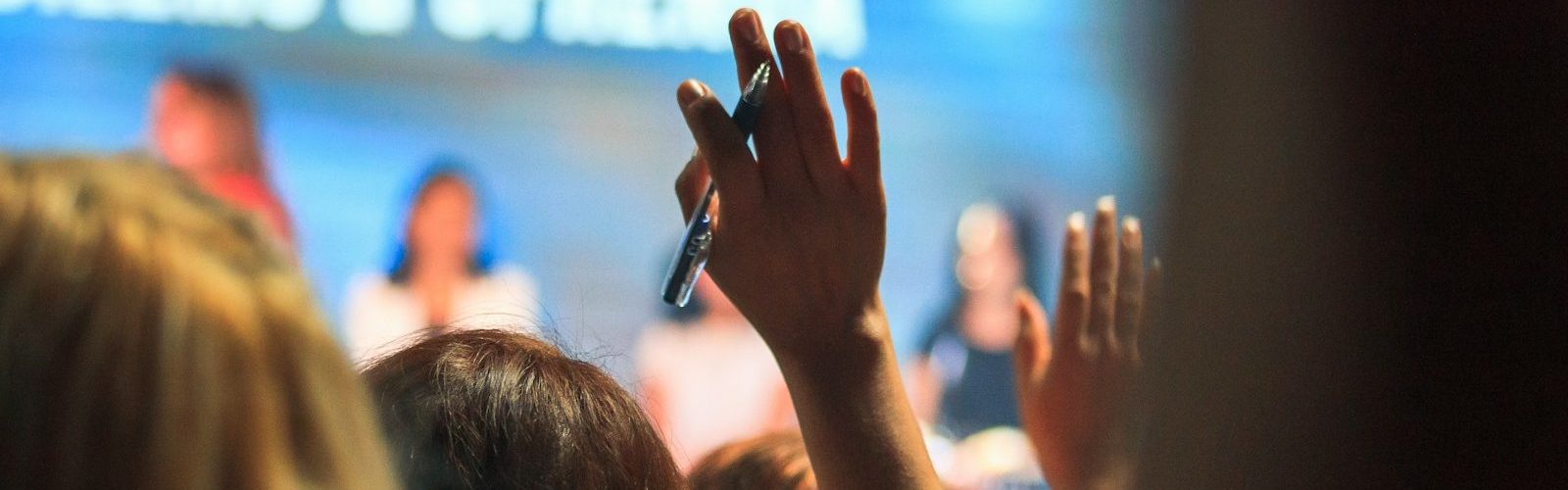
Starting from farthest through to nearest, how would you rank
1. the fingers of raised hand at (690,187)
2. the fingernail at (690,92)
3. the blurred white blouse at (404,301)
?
the blurred white blouse at (404,301), the fingers of raised hand at (690,187), the fingernail at (690,92)

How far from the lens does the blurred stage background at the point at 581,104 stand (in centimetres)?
352

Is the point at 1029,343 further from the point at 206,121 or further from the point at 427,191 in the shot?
the point at 206,121

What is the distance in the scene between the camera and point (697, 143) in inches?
28.0

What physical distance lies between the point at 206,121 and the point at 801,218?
3237mm

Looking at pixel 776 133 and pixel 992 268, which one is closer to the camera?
pixel 776 133

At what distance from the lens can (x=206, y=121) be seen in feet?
11.5

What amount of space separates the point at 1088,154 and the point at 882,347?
10.3ft

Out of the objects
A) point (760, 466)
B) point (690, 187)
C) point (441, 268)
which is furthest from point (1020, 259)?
point (690, 187)

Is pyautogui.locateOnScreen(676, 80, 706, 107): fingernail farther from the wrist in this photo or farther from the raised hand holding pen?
the wrist

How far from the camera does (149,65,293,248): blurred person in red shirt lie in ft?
11.5

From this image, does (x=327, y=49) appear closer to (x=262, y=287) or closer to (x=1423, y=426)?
(x=262, y=287)

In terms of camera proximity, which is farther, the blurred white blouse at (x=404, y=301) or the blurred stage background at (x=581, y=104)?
the blurred stage background at (x=581, y=104)

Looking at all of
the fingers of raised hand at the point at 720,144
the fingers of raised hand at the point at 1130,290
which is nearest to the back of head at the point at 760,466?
the fingers of raised hand at the point at 1130,290

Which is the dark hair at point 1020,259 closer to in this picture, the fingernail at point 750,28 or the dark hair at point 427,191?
the dark hair at point 427,191
